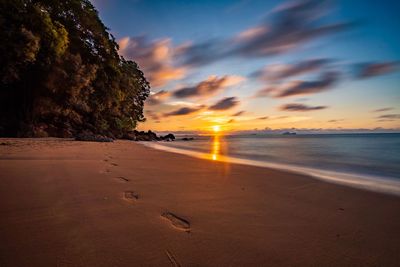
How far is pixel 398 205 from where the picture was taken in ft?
8.73

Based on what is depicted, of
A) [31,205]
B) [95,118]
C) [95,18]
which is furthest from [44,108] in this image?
[31,205]

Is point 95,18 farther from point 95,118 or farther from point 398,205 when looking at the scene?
point 398,205

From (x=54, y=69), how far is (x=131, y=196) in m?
15.3

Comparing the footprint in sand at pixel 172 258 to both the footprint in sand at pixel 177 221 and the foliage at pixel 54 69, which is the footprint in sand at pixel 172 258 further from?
the foliage at pixel 54 69

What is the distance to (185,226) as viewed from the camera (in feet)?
5.74

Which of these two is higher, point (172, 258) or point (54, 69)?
point (54, 69)

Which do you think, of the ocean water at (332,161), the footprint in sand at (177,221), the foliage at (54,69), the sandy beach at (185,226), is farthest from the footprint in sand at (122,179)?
the foliage at (54,69)

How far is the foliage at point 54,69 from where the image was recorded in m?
11.7

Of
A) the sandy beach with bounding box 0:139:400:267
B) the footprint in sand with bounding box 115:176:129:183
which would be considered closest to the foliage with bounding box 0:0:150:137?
the footprint in sand with bounding box 115:176:129:183

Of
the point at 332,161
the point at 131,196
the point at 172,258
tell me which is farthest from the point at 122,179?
the point at 332,161

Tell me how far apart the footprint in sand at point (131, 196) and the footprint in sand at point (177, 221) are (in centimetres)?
57

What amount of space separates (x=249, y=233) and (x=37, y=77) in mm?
18049

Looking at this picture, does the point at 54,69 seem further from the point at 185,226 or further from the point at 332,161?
the point at 332,161

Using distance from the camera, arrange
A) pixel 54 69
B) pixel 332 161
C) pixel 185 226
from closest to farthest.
Answer: 1. pixel 185 226
2. pixel 332 161
3. pixel 54 69
